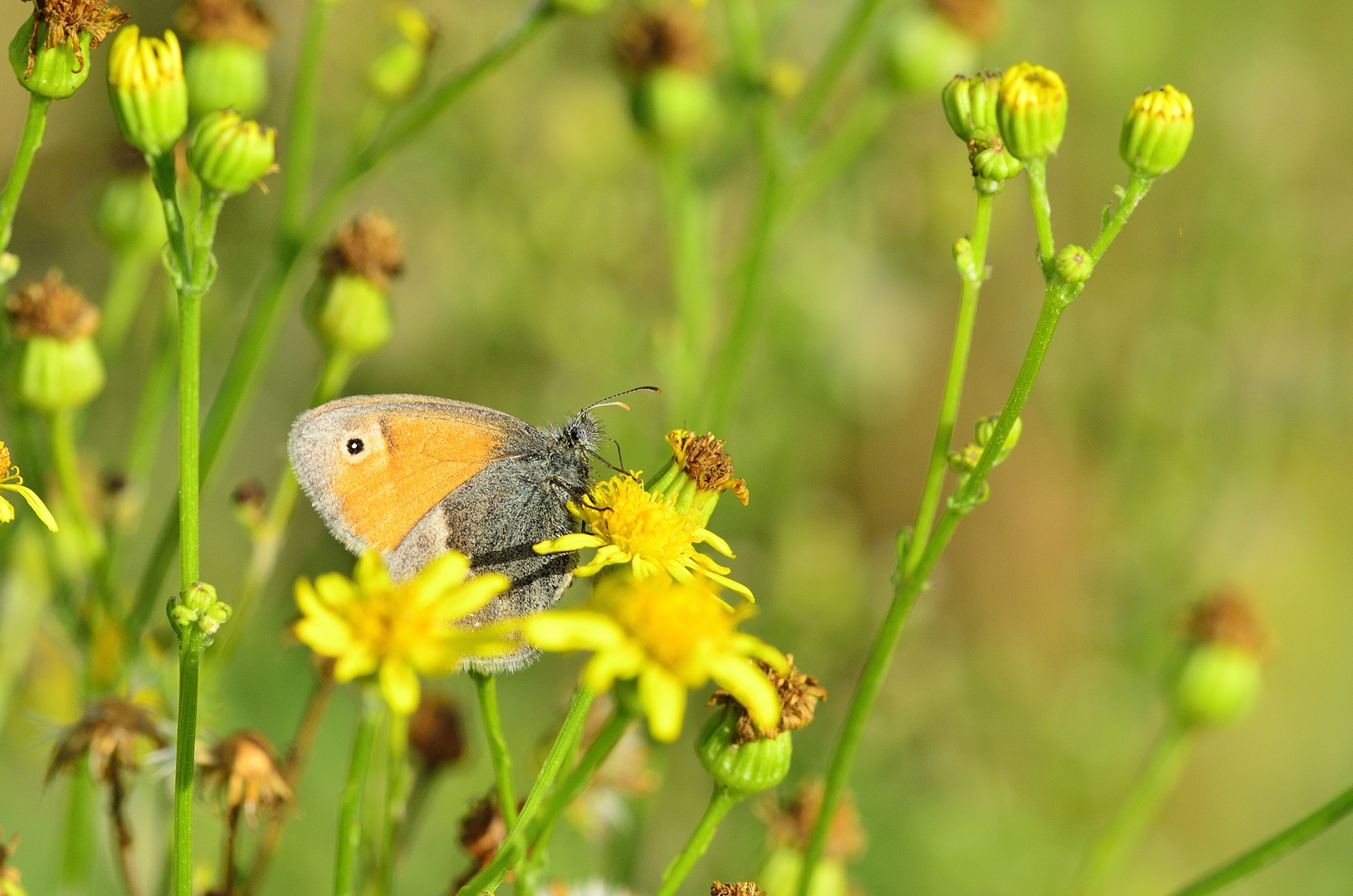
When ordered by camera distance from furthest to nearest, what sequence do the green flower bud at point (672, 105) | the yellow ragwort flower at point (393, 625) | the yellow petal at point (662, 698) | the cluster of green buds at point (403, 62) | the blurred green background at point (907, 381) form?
the blurred green background at point (907, 381)
the green flower bud at point (672, 105)
the cluster of green buds at point (403, 62)
the yellow ragwort flower at point (393, 625)
the yellow petal at point (662, 698)

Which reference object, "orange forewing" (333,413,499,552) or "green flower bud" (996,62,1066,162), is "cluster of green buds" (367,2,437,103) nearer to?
"orange forewing" (333,413,499,552)

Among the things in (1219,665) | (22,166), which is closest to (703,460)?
(22,166)

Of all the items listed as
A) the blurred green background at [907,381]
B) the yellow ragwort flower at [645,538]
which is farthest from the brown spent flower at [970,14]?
the yellow ragwort flower at [645,538]

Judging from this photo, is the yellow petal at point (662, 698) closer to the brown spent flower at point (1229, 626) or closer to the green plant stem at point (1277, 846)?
the green plant stem at point (1277, 846)

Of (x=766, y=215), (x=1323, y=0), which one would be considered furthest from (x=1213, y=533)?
(x=766, y=215)

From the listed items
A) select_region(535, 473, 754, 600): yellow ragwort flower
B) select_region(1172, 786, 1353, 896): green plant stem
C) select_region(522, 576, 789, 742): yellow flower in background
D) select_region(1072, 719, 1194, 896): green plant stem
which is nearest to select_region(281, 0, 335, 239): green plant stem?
select_region(535, 473, 754, 600): yellow ragwort flower

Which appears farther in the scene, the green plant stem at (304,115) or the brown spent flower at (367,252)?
the brown spent flower at (367,252)
